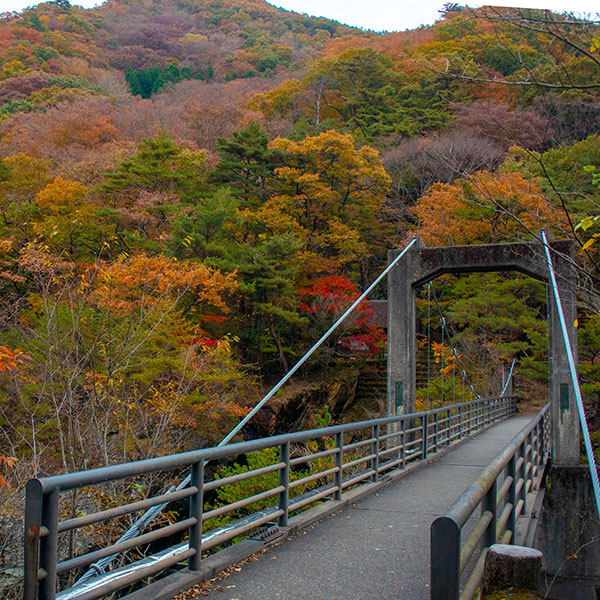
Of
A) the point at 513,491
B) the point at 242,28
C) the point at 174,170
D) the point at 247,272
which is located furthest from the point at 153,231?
the point at 242,28

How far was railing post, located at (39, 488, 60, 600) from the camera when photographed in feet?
9.03

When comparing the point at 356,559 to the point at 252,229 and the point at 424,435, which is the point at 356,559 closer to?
the point at 424,435

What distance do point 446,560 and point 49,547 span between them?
1.75 m

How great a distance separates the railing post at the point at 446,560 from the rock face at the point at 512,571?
1278mm

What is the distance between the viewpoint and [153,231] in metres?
29.1

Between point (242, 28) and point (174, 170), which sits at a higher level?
point (242, 28)

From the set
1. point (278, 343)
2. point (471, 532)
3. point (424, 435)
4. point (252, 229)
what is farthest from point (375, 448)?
point (252, 229)

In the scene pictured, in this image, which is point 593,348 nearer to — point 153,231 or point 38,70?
point 153,231

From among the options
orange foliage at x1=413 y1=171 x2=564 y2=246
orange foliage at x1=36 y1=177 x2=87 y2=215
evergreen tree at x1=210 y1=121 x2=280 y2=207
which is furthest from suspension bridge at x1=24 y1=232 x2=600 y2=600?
evergreen tree at x1=210 y1=121 x2=280 y2=207

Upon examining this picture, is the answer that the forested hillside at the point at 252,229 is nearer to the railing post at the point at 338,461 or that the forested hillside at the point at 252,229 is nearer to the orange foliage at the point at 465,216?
the orange foliage at the point at 465,216

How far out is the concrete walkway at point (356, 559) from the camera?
4086 mm

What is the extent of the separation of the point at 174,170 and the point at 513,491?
28942 millimetres

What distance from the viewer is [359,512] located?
6688 millimetres

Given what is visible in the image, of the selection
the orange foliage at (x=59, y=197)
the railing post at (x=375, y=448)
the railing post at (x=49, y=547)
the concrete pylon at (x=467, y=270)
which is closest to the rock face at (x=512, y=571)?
the railing post at (x=49, y=547)
